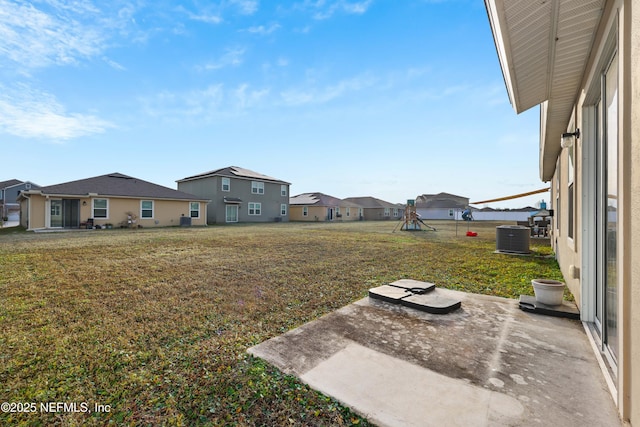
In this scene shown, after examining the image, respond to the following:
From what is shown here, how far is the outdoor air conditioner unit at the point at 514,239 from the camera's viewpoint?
8.92 meters

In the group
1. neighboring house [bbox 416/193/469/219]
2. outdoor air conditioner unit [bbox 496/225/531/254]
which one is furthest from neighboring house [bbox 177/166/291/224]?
neighboring house [bbox 416/193/469/219]

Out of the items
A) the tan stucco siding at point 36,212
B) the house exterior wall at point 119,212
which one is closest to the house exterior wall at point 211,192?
the house exterior wall at point 119,212

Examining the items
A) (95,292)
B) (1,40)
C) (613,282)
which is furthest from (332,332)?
(1,40)

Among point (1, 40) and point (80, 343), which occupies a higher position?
point (1, 40)

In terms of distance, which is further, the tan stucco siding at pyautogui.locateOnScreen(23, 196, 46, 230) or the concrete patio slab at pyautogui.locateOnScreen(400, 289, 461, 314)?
the tan stucco siding at pyautogui.locateOnScreen(23, 196, 46, 230)

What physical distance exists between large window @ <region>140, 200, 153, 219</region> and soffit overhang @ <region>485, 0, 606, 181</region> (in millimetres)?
23452

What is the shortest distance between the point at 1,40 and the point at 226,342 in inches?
426

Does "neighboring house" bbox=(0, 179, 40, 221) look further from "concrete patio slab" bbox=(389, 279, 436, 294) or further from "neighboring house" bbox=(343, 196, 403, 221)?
"concrete patio slab" bbox=(389, 279, 436, 294)

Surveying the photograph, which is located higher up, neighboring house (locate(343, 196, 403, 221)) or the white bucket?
neighboring house (locate(343, 196, 403, 221))

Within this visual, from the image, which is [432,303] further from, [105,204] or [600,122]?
[105,204]

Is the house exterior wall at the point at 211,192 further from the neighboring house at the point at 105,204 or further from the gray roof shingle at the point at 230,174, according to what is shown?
the neighboring house at the point at 105,204

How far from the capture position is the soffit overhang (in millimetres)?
2195

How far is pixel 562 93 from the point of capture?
12.6ft

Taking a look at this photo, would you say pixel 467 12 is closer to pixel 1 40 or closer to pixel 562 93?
pixel 562 93
